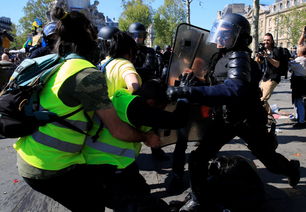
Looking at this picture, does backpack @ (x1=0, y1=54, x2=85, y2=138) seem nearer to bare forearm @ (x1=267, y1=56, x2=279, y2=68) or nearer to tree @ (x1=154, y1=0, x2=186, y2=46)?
bare forearm @ (x1=267, y1=56, x2=279, y2=68)

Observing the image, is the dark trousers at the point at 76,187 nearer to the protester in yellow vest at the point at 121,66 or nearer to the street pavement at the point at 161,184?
the protester in yellow vest at the point at 121,66

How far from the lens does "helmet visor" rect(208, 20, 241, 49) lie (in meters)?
2.29

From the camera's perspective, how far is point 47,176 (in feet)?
4.86

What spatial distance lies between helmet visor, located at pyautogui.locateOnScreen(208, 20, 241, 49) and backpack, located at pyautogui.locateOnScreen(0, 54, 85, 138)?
136cm

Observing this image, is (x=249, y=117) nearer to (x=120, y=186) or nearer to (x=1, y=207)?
(x=120, y=186)

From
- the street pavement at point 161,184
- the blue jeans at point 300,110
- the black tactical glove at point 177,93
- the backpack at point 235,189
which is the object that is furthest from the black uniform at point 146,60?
the blue jeans at point 300,110

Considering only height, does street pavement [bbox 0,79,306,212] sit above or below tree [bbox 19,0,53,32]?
below

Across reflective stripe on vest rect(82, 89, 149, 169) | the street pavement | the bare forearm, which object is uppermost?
the bare forearm

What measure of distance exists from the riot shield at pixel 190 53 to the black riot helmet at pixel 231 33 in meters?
0.16

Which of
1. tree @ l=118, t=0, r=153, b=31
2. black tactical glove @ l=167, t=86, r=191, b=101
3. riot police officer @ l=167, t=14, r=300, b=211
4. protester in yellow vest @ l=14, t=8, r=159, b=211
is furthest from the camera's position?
tree @ l=118, t=0, r=153, b=31

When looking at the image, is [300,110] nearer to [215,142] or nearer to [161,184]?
[161,184]

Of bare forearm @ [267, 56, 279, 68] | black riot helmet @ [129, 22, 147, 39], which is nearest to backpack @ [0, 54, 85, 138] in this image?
black riot helmet @ [129, 22, 147, 39]

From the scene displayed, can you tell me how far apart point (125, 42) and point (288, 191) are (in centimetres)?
226

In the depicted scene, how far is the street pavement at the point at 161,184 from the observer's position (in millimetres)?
2871
